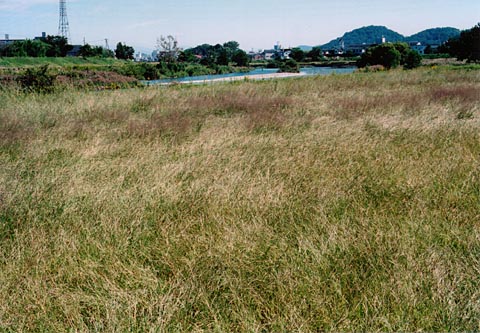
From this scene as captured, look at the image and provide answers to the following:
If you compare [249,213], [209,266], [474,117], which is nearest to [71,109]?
[249,213]

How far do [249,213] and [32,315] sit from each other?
1667 mm

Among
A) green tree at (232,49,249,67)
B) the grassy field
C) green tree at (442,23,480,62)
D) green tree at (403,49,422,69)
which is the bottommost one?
the grassy field

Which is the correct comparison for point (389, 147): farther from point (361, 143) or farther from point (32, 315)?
point (32, 315)

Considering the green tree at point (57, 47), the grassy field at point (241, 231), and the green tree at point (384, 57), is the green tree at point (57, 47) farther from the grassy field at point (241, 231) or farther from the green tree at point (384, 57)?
the grassy field at point (241, 231)

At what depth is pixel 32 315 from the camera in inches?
71.9

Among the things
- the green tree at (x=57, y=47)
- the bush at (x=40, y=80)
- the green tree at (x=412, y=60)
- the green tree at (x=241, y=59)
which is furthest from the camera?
the green tree at (x=241, y=59)

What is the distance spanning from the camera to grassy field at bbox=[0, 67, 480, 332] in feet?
6.02

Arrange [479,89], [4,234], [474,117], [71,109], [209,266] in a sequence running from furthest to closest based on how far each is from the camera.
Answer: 1. [479,89]
2. [71,109]
3. [474,117]
4. [4,234]
5. [209,266]

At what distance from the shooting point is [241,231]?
8.68 ft

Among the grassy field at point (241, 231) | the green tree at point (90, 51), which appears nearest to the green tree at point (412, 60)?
the grassy field at point (241, 231)

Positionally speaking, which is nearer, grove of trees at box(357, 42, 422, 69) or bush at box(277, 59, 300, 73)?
grove of trees at box(357, 42, 422, 69)

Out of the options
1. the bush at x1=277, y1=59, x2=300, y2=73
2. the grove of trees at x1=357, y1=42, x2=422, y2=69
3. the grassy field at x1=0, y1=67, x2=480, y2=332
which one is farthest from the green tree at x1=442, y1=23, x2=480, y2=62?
the grassy field at x1=0, y1=67, x2=480, y2=332

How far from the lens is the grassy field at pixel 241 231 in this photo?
1835 millimetres

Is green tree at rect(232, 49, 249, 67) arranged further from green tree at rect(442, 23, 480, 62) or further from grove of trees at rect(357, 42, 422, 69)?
green tree at rect(442, 23, 480, 62)
